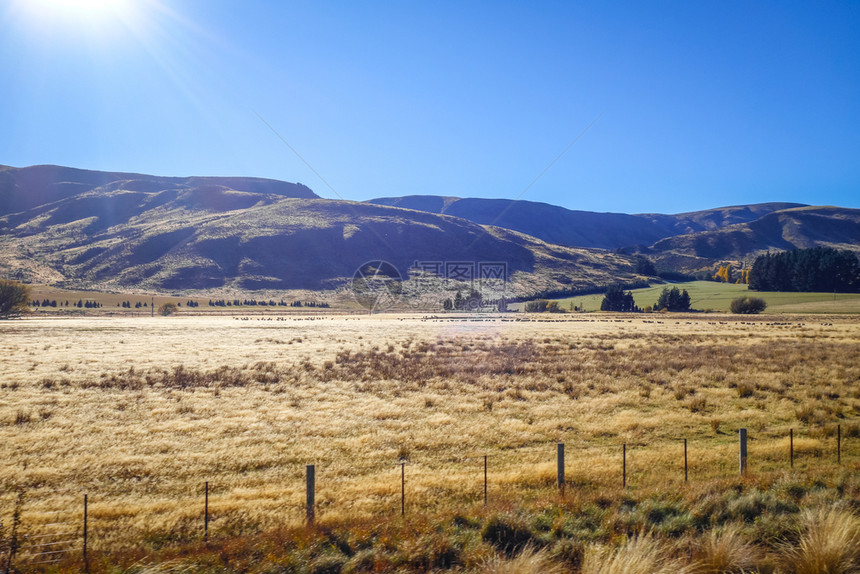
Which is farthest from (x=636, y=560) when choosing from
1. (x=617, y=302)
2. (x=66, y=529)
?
(x=617, y=302)

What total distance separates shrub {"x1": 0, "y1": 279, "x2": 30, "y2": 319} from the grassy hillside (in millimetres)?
125134

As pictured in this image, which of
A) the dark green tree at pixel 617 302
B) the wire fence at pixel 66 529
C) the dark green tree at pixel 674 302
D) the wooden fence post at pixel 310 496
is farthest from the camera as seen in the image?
the dark green tree at pixel 617 302

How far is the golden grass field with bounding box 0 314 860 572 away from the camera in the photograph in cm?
953

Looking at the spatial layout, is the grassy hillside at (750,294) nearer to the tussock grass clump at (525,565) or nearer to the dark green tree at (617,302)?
the dark green tree at (617,302)

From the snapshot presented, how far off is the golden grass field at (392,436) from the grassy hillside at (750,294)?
84823 mm

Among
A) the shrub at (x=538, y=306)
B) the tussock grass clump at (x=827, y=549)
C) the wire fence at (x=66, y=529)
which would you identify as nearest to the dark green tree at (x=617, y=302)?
the shrub at (x=538, y=306)

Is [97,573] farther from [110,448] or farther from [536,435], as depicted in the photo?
[536,435]

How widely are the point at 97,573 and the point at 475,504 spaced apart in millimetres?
6685

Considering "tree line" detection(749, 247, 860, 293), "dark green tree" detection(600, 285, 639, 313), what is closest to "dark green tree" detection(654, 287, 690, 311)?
"dark green tree" detection(600, 285, 639, 313)

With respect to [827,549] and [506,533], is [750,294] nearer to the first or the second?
[827,549]

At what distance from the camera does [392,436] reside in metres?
15.1

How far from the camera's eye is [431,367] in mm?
28141

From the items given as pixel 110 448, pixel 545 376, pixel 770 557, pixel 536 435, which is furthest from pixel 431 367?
pixel 770 557

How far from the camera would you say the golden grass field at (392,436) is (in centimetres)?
953
